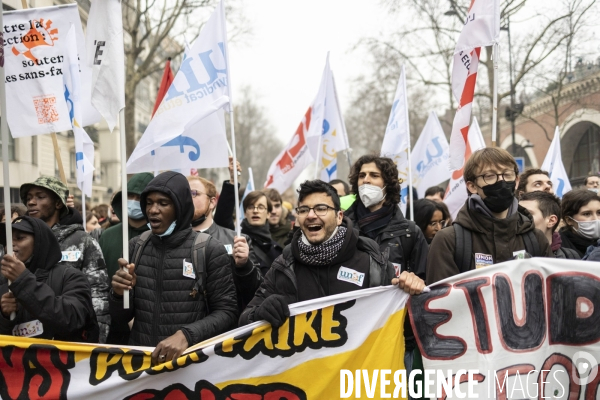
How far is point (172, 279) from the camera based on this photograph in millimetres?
3664

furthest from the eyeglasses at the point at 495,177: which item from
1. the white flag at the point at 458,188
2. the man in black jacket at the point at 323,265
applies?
the white flag at the point at 458,188

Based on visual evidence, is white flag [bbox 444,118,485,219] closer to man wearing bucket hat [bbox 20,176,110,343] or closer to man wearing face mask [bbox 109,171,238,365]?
man wearing face mask [bbox 109,171,238,365]

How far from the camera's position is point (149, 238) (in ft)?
12.7

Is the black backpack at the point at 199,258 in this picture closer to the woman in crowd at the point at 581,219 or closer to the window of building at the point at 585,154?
the woman in crowd at the point at 581,219

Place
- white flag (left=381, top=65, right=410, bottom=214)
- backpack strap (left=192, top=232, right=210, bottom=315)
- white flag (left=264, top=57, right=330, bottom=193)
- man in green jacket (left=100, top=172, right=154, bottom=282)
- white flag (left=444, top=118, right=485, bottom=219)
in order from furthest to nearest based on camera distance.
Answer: white flag (left=264, top=57, right=330, bottom=193) < white flag (left=381, top=65, right=410, bottom=214) < white flag (left=444, top=118, right=485, bottom=219) < man in green jacket (left=100, top=172, right=154, bottom=282) < backpack strap (left=192, top=232, right=210, bottom=315)

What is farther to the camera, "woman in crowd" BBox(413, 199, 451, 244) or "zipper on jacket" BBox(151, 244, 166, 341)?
"woman in crowd" BBox(413, 199, 451, 244)

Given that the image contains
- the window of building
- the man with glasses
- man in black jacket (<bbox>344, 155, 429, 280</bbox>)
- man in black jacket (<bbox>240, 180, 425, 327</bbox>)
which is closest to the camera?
man in black jacket (<bbox>240, 180, 425, 327</bbox>)

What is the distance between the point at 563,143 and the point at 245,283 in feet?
89.2

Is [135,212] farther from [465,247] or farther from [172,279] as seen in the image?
[465,247]

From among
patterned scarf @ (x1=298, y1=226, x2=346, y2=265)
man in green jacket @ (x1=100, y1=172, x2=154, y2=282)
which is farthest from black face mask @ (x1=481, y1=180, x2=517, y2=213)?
man in green jacket @ (x1=100, y1=172, x2=154, y2=282)

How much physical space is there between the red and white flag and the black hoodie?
337cm

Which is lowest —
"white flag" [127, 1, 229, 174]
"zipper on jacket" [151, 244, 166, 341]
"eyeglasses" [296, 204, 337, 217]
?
"zipper on jacket" [151, 244, 166, 341]

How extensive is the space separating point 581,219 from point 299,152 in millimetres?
4902

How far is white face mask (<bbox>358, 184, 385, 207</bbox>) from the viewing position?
457cm
